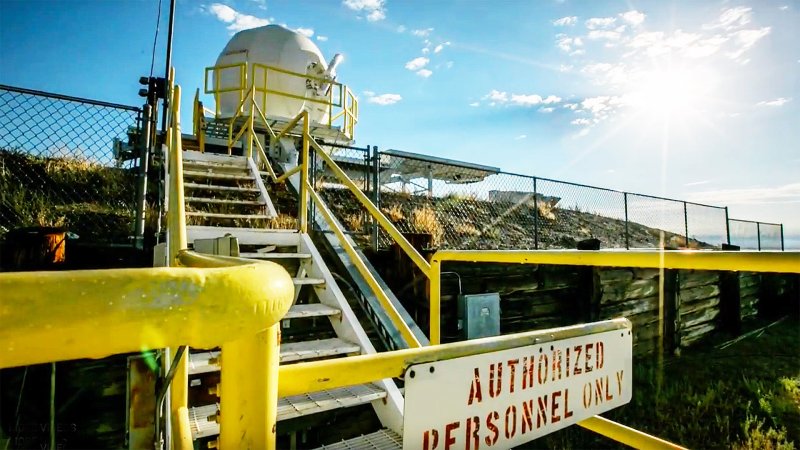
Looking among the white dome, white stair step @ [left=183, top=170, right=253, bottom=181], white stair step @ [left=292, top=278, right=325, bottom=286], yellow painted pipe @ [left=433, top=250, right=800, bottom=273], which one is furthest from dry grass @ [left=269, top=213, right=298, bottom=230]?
the white dome

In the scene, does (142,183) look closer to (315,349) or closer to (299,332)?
(299,332)

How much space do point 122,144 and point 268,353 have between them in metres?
11.7

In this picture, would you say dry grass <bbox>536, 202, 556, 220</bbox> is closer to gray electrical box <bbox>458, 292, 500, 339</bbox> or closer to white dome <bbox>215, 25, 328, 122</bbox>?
white dome <bbox>215, 25, 328, 122</bbox>

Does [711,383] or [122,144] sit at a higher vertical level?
[122,144]

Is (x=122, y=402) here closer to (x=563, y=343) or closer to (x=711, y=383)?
(x=563, y=343)

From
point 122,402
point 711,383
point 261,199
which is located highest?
point 261,199

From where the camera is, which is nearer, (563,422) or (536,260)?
(563,422)

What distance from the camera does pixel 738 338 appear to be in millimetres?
8555

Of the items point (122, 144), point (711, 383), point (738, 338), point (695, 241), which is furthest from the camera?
point (695, 241)

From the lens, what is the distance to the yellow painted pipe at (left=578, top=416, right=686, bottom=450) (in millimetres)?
1467

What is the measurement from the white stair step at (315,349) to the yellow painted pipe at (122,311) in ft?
8.21

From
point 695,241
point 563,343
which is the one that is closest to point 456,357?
point 563,343

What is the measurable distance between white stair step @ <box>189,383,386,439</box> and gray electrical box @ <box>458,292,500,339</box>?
154 cm

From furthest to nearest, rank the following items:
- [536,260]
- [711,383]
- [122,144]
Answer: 1. [122,144]
2. [711,383]
3. [536,260]
